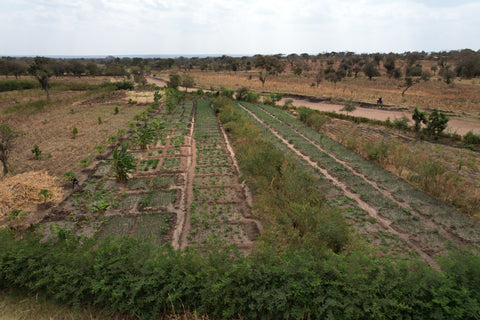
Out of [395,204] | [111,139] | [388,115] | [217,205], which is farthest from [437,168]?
[388,115]

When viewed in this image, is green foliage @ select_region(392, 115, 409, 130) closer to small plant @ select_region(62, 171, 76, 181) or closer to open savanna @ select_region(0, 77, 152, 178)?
open savanna @ select_region(0, 77, 152, 178)

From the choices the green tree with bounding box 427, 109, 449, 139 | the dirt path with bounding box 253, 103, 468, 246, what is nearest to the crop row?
the dirt path with bounding box 253, 103, 468, 246

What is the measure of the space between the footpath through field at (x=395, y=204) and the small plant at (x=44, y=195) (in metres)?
10.8

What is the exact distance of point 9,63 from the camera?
50969 mm

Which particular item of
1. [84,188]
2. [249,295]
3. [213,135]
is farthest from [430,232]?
[213,135]

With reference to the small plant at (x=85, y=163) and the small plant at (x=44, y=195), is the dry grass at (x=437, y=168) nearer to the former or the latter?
the small plant at (x=44, y=195)

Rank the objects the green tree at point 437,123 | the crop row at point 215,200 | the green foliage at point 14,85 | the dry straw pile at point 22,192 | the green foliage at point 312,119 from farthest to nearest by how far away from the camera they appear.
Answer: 1. the green foliage at point 14,85
2. the green foliage at point 312,119
3. the green tree at point 437,123
4. the dry straw pile at point 22,192
5. the crop row at point 215,200

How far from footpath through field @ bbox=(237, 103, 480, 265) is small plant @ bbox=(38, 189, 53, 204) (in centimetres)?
1076

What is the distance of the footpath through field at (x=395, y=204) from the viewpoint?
7.57m

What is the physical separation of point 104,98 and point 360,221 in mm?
31551

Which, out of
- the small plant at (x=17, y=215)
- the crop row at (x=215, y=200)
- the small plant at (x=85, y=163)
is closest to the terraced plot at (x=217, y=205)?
the crop row at (x=215, y=200)

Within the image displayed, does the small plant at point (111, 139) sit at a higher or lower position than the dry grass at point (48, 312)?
higher

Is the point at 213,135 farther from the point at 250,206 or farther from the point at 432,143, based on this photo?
the point at 432,143

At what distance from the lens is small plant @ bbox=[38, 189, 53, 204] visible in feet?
29.2
